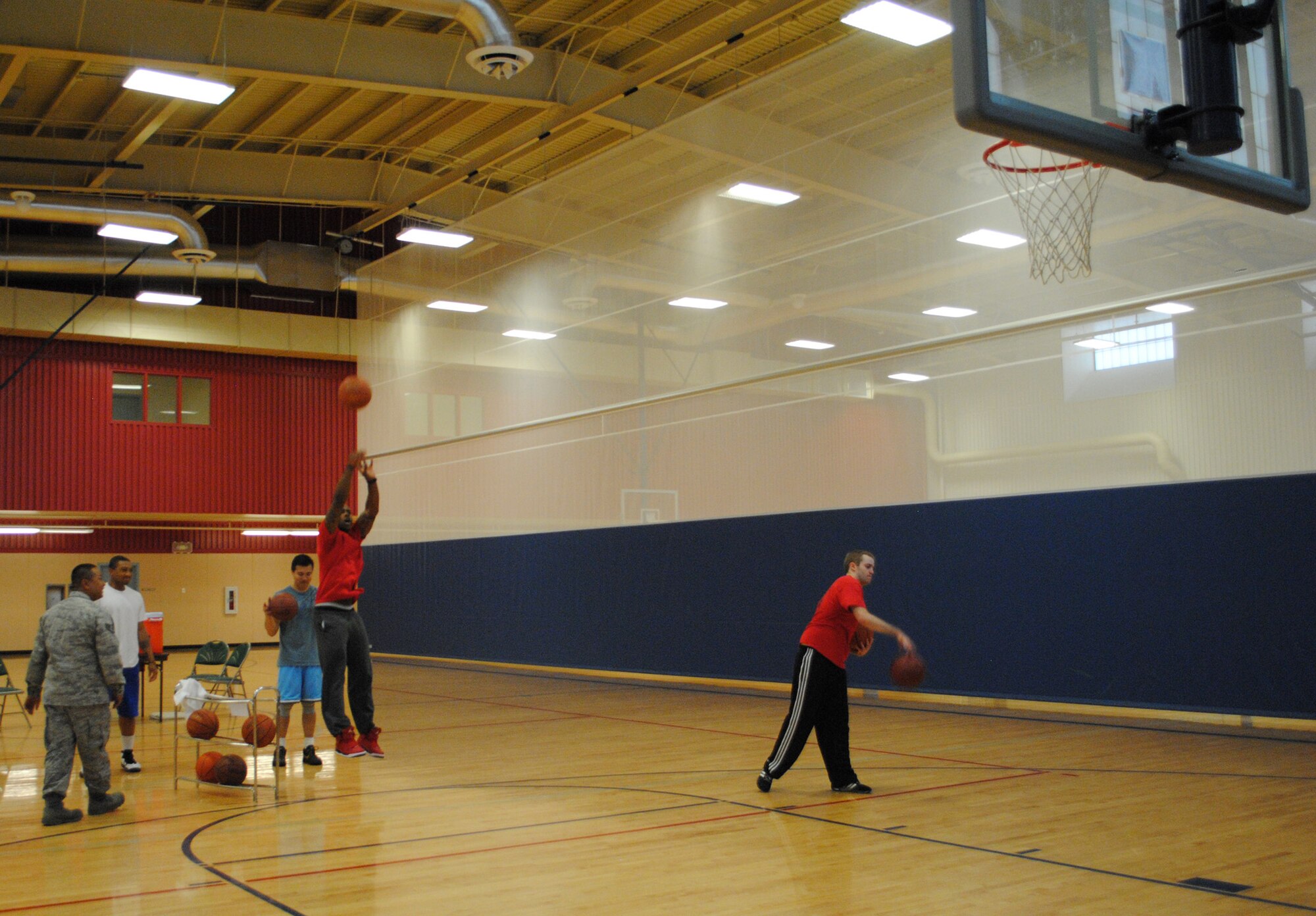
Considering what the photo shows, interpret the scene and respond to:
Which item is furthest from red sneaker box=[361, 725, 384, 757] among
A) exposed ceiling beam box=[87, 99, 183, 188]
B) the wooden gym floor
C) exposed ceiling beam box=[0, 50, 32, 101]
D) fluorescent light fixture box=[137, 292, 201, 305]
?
fluorescent light fixture box=[137, 292, 201, 305]

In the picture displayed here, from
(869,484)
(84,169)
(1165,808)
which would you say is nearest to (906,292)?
(869,484)

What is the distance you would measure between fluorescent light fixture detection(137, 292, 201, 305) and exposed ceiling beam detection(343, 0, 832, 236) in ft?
14.6

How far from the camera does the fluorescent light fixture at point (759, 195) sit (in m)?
12.6

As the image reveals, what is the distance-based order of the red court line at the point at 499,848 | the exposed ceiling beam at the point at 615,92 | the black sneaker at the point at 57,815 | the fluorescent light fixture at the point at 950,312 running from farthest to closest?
1. the exposed ceiling beam at the point at 615,92
2. the fluorescent light fixture at the point at 950,312
3. the black sneaker at the point at 57,815
4. the red court line at the point at 499,848

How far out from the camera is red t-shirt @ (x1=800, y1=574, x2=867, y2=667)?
676 cm

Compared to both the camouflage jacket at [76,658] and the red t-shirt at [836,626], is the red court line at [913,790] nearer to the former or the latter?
the red t-shirt at [836,626]

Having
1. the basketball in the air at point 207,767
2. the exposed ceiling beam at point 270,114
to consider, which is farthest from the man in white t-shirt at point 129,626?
the exposed ceiling beam at point 270,114

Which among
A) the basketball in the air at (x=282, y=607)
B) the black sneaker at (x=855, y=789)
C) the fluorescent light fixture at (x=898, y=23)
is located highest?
the fluorescent light fixture at (x=898, y=23)

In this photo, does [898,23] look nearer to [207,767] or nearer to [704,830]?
[704,830]

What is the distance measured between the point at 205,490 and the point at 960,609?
57.7 ft

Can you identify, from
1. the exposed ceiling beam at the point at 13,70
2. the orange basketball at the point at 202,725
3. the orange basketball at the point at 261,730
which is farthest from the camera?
the exposed ceiling beam at the point at 13,70

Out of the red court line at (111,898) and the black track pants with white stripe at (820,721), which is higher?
the black track pants with white stripe at (820,721)

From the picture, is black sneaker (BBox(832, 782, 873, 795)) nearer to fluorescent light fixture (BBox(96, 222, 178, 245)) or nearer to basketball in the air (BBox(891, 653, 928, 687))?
basketball in the air (BBox(891, 653, 928, 687))

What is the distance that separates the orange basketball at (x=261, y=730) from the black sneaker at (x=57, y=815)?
143 centimetres
